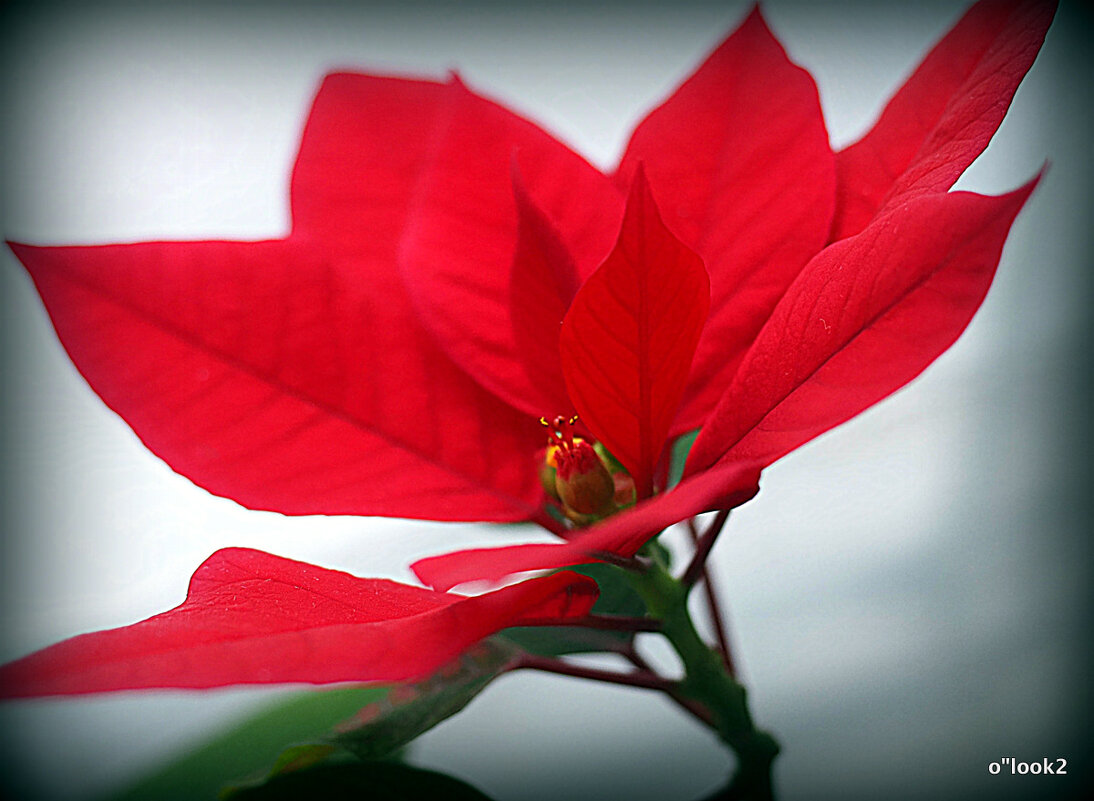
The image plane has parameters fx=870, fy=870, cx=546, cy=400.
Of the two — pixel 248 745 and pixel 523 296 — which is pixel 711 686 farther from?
pixel 248 745

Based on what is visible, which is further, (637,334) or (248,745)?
(248,745)

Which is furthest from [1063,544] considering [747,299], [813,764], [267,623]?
[267,623]

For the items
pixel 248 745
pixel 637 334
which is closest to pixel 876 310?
pixel 637 334

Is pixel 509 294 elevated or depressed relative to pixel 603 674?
elevated

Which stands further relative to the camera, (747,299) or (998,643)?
(998,643)

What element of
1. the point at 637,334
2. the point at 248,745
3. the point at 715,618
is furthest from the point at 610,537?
the point at 248,745

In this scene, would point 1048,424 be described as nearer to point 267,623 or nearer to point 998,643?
point 998,643

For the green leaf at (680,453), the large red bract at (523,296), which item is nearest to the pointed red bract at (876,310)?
the large red bract at (523,296)
